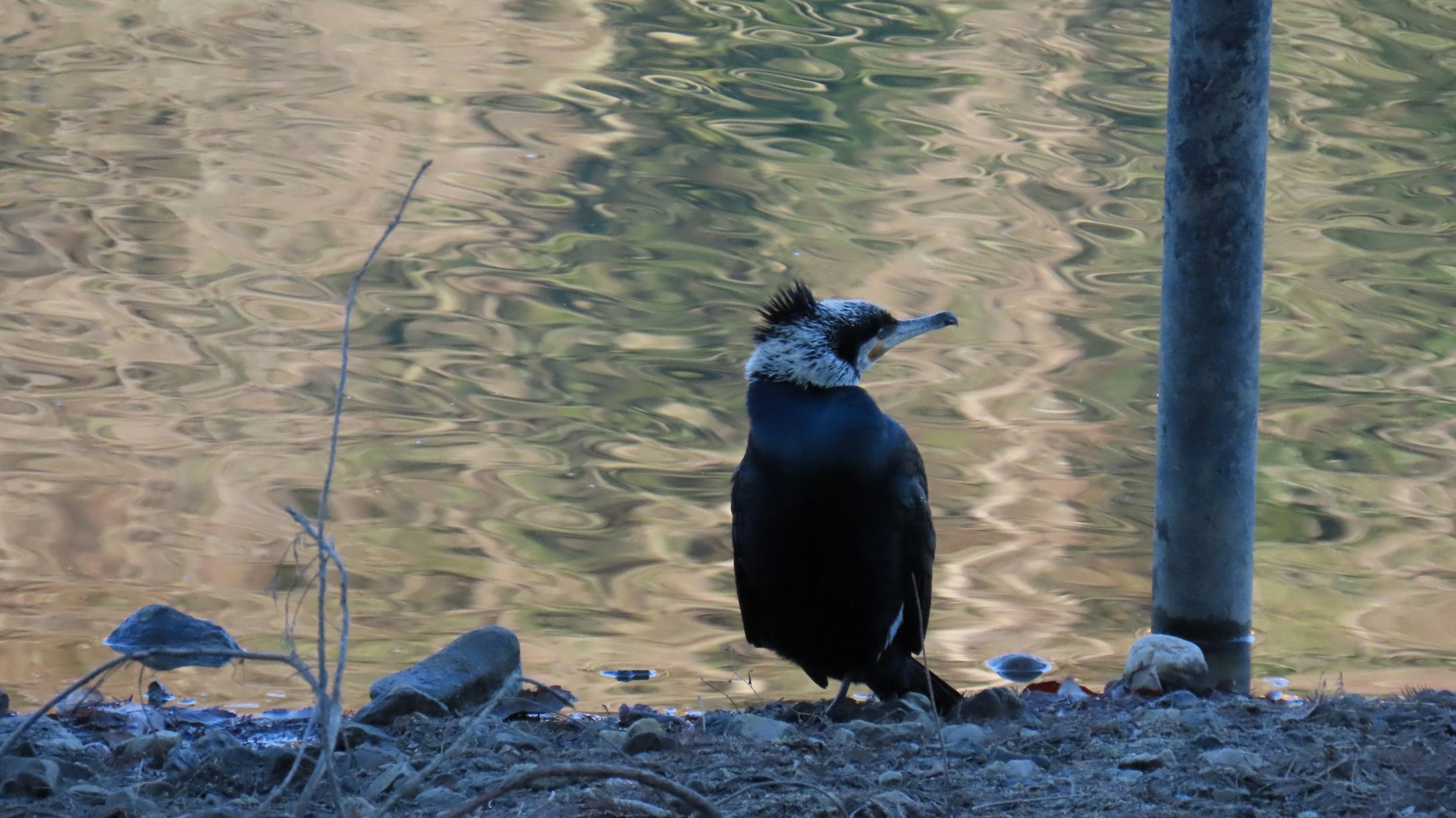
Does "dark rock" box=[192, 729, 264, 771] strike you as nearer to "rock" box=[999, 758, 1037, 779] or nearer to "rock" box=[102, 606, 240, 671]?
"rock" box=[102, 606, 240, 671]

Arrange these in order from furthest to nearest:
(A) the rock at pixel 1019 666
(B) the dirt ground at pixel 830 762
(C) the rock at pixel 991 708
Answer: (A) the rock at pixel 1019 666 < (C) the rock at pixel 991 708 < (B) the dirt ground at pixel 830 762

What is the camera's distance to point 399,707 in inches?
165

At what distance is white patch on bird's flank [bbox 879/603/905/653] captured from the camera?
14.9 feet

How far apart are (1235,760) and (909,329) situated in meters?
1.86

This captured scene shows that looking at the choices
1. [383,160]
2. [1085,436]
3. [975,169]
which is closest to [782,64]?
[975,169]

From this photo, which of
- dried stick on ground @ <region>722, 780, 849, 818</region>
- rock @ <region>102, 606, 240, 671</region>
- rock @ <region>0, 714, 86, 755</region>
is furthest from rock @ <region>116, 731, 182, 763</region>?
dried stick on ground @ <region>722, 780, 849, 818</region>

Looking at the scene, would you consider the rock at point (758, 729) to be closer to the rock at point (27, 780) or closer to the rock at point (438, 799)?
the rock at point (438, 799)

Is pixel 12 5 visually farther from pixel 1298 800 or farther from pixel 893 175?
pixel 1298 800

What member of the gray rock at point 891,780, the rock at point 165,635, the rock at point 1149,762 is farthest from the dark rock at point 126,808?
the rock at point 1149,762

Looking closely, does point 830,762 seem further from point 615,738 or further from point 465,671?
point 465,671

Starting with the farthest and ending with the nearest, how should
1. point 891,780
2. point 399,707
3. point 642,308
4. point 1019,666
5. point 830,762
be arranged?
point 642,308 → point 1019,666 → point 399,707 → point 830,762 → point 891,780

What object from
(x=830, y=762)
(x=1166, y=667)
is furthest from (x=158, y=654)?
(x=1166, y=667)

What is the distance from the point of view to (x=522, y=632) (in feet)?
17.3

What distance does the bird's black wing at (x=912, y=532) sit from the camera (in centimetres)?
440
